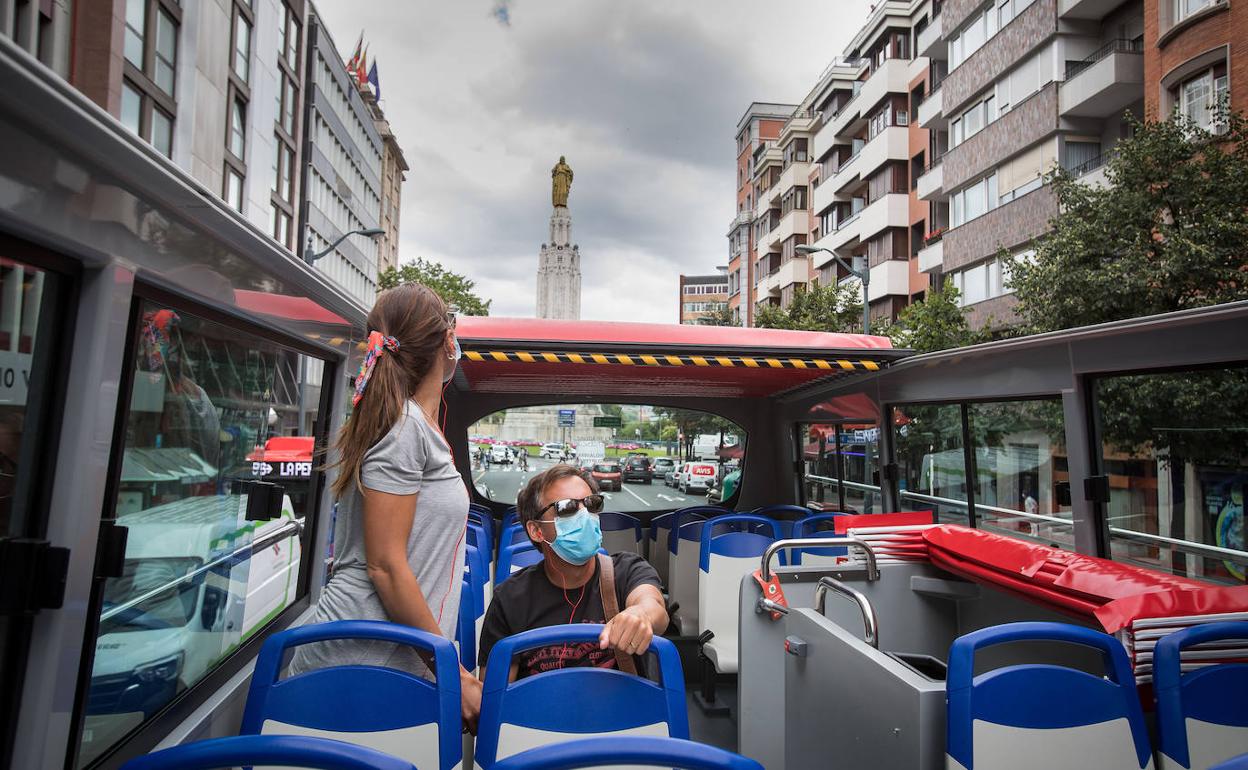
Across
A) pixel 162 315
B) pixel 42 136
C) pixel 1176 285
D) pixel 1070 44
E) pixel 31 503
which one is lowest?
pixel 31 503

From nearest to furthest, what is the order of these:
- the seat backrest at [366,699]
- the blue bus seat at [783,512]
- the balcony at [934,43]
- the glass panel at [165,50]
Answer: the seat backrest at [366,699] < the blue bus seat at [783,512] < the glass panel at [165,50] < the balcony at [934,43]

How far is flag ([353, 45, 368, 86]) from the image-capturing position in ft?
202

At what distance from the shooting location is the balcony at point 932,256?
92.7 ft

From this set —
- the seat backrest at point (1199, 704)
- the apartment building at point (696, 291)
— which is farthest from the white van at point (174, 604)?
the apartment building at point (696, 291)

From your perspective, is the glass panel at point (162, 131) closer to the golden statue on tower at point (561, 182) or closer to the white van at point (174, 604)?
the white van at point (174, 604)

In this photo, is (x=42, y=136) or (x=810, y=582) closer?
(x=42, y=136)

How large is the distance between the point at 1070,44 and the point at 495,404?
2075 centimetres

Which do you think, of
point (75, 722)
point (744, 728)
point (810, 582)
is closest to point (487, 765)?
point (75, 722)

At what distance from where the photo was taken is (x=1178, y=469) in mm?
4250

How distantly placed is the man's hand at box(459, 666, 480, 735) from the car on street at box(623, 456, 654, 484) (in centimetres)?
1528

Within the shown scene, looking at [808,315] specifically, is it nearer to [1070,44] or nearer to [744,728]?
[1070,44]

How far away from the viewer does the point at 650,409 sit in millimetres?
10586

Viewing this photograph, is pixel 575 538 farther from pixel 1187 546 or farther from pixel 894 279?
pixel 894 279

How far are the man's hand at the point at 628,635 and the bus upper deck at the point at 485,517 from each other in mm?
75
